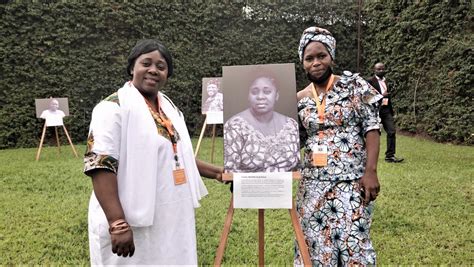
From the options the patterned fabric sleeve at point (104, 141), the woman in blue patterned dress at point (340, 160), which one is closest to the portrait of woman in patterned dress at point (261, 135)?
the woman in blue patterned dress at point (340, 160)

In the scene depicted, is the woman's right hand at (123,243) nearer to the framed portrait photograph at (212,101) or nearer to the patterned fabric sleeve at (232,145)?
the patterned fabric sleeve at (232,145)

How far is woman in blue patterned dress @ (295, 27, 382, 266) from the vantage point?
2.21 m

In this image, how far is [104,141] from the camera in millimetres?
1749

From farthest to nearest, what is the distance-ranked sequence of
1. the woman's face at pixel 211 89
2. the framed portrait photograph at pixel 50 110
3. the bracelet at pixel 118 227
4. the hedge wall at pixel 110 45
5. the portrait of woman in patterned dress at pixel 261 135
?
the hedge wall at pixel 110 45 → the framed portrait photograph at pixel 50 110 → the woman's face at pixel 211 89 → the portrait of woman in patterned dress at pixel 261 135 → the bracelet at pixel 118 227

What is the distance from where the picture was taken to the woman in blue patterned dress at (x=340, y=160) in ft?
7.25

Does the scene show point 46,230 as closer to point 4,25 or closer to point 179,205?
point 179,205

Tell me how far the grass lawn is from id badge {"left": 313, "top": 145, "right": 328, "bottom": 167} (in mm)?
1598

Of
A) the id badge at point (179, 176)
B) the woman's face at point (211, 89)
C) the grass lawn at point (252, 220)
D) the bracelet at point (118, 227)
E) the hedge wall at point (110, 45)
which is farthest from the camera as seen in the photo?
the hedge wall at point (110, 45)

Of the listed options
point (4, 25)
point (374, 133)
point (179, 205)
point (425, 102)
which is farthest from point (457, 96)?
point (4, 25)

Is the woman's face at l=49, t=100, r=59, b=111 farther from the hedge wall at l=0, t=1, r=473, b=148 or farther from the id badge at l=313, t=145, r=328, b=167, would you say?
the id badge at l=313, t=145, r=328, b=167

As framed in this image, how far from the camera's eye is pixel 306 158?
234 centimetres

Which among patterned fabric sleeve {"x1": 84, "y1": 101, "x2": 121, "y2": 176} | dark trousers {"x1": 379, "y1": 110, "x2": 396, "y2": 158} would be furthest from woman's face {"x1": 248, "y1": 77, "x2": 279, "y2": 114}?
dark trousers {"x1": 379, "y1": 110, "x2": 396, "y2": 158}

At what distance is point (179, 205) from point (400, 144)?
877cm

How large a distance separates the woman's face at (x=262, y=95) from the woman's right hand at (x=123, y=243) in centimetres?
104
